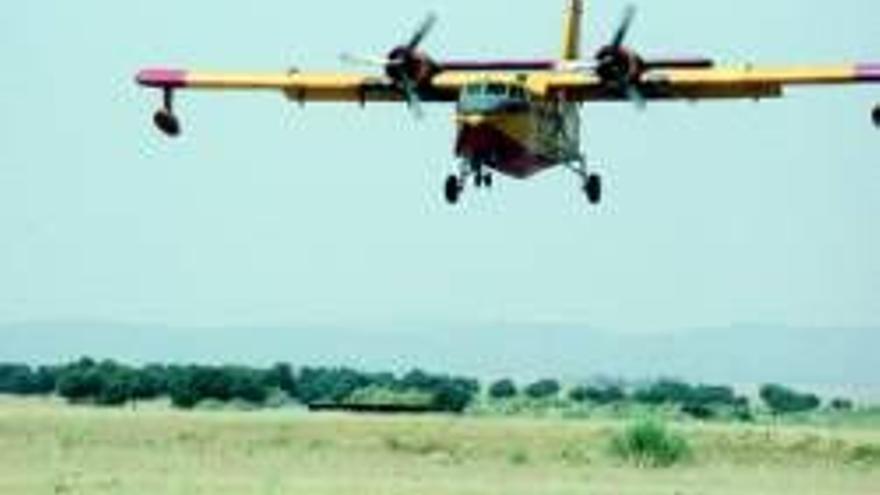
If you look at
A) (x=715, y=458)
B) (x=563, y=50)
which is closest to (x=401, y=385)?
(x=563, y=50)

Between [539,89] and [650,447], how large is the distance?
36.7 ft

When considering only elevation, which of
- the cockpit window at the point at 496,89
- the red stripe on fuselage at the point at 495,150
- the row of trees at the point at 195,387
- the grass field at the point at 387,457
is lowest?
the grass field at the point at 387,457

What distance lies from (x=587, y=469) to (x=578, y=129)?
37.2 ft

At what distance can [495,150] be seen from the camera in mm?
78250

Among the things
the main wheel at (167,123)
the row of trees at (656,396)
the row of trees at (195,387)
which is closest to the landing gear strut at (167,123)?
the main wheel at (167,123)

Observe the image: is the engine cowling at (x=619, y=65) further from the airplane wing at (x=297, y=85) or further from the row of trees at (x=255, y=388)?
the row of trees at (x=255, y=388)

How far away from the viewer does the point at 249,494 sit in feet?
209

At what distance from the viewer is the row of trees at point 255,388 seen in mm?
136000

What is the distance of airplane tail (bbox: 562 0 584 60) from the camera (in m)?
102

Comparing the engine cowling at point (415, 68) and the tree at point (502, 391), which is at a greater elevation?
the engine cowling at point (415, 68)

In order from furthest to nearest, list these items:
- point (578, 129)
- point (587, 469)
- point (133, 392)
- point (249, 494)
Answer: point (133, 392) < point (578, 129) < point (587, 469) < point (249, 494)

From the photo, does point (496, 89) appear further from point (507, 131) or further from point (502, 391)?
point (502, 391)

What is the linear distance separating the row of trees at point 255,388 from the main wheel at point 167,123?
3442cm

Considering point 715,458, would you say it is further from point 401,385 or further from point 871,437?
point 401,385
